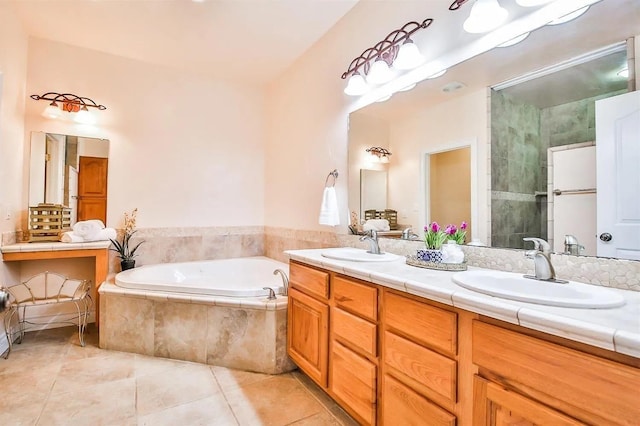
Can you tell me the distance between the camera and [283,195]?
3.47 metres

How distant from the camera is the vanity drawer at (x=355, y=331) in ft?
4.63

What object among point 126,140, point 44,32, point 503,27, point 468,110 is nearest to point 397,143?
point 468,110

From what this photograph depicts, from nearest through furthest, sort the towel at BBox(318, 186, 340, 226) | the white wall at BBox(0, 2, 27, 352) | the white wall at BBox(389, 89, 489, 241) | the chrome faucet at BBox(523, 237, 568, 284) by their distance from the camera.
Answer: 1. the chrome faucet at BBox(523, 237, 568, 284)
2. the white wall at BBox(389, 89, 489, 241)
3. the white wall at BBox(0, 2, 27, 352)
4. the towel at BBox(318, 186, 340, 226)

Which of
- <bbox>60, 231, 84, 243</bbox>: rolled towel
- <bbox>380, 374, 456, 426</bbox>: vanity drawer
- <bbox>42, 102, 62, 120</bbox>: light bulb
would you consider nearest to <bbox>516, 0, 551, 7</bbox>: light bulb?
<bbox>380, 374, 456, 426</bbox>: vanity drawer

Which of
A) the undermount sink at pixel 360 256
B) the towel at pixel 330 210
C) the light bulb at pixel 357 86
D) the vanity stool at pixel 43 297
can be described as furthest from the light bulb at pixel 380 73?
the vanity stool at pixel 43 297

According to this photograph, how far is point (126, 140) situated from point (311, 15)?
2.16 m

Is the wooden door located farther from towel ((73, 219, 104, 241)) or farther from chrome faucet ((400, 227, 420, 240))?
chrome faucet ((400, 227, 420, 240))

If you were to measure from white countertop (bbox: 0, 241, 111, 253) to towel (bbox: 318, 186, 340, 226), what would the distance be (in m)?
1.94

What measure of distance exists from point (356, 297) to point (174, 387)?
4.51 ft

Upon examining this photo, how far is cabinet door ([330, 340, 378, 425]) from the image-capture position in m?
1.40

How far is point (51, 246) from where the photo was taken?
8.42 feet

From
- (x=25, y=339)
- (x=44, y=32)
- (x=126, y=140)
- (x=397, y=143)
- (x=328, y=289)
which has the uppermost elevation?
(x=44, y=32)

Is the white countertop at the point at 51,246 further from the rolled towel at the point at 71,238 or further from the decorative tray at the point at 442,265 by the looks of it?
the decorative tray at the point at 442,265

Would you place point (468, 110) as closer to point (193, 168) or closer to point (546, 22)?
point (546, 22)
